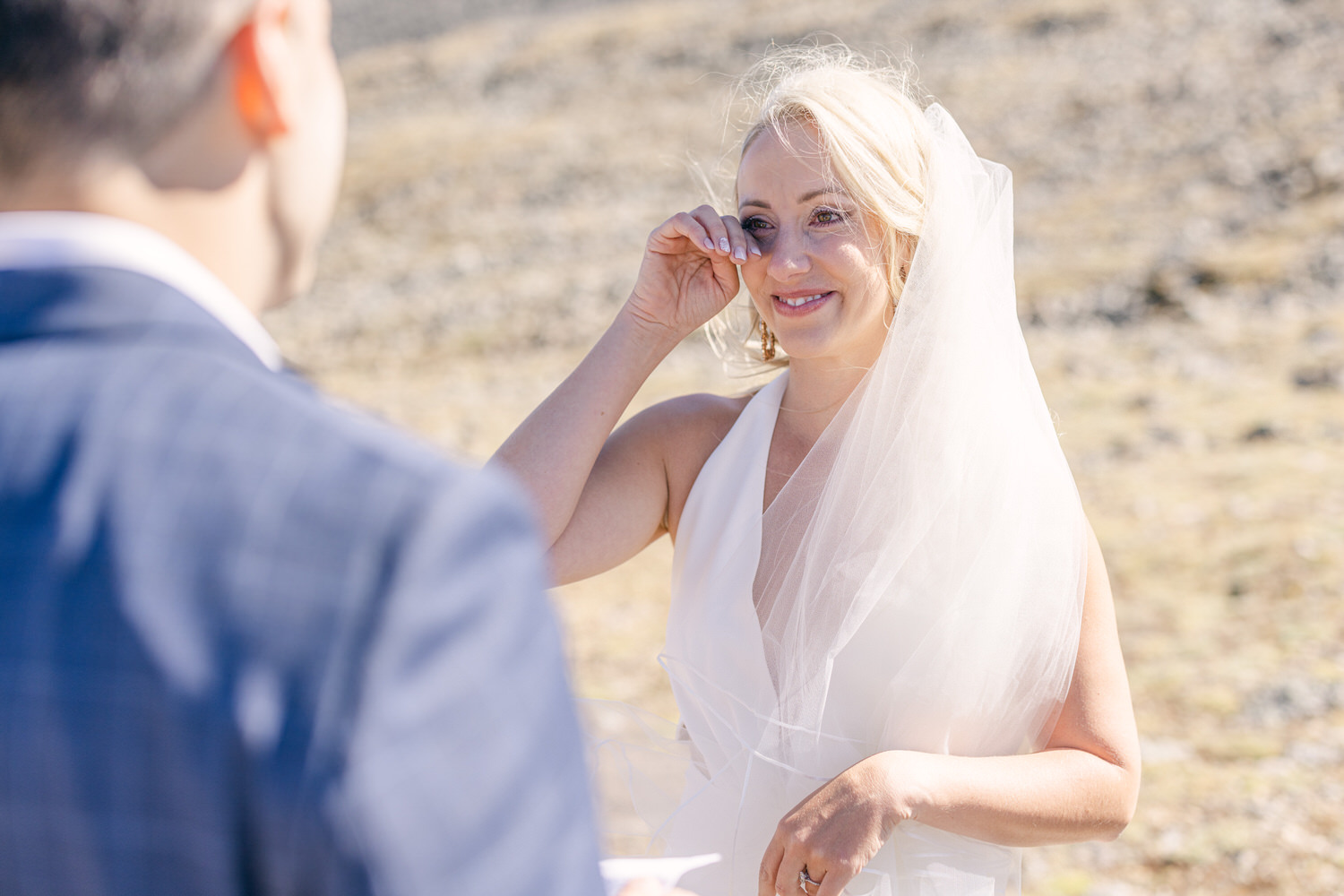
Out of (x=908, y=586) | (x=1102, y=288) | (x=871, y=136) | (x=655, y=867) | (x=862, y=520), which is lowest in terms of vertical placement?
(x=655, y=867)

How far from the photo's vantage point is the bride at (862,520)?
1.87m

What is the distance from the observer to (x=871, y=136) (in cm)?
203

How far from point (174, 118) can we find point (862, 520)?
1.48m

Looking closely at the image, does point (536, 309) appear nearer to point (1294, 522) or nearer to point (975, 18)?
point (1294, 522)

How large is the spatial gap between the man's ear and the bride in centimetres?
122

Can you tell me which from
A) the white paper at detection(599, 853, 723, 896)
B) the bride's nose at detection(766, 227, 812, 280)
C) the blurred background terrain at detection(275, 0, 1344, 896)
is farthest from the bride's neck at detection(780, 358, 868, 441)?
the white paper at detection(599, 853, 723, 896)

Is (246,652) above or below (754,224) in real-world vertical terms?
below

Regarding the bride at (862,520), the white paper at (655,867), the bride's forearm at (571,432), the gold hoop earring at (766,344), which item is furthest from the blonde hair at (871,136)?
the white paper at (655,867)

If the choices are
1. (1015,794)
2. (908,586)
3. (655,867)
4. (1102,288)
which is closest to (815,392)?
(908,586)

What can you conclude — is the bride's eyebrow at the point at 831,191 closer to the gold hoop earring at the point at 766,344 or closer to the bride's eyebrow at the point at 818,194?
the bride's eyebrow at the point at 818,194

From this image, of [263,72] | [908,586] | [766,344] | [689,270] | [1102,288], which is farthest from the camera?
[1102,288]

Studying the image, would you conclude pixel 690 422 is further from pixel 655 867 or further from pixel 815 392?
pixel 655 867

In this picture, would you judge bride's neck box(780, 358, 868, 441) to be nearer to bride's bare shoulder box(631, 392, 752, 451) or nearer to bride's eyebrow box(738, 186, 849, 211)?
bride's bare shoulder box(631, 392, 752, 451)

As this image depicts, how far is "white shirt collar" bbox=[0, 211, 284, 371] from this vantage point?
729mm
